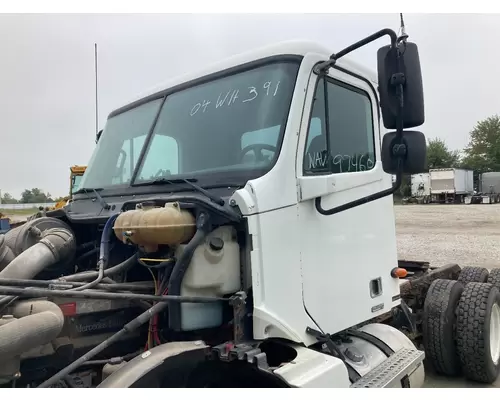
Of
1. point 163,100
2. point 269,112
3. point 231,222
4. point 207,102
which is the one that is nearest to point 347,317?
point 231,222

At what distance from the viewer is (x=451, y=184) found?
115 ft

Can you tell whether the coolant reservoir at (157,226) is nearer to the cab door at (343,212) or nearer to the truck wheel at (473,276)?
the cab door at (343,212)

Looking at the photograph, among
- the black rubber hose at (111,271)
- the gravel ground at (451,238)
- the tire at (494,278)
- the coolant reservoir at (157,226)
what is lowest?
the gravel ground at (451,238)

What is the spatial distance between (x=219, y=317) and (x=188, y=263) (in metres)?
0.42

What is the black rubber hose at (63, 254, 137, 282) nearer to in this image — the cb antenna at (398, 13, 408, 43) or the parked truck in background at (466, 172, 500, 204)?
the cb antenna at (398, 13, 408, 43)

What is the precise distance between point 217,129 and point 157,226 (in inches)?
35.9

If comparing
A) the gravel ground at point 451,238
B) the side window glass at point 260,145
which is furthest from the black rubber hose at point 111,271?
the gravel ground at point 451,238

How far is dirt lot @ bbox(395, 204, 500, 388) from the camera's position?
13227mm

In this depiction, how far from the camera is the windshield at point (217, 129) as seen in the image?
2.97 meters

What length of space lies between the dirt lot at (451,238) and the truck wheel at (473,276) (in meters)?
3.63

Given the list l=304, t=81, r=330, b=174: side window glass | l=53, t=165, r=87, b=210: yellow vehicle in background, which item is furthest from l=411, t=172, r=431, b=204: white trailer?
l=304, t=81, r=330, b=174: side window glass

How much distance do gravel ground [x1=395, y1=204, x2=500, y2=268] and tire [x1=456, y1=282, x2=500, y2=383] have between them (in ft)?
15.3

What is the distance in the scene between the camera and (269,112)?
2998mm

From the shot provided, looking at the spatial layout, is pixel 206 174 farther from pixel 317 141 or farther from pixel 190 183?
pixel 317 141
